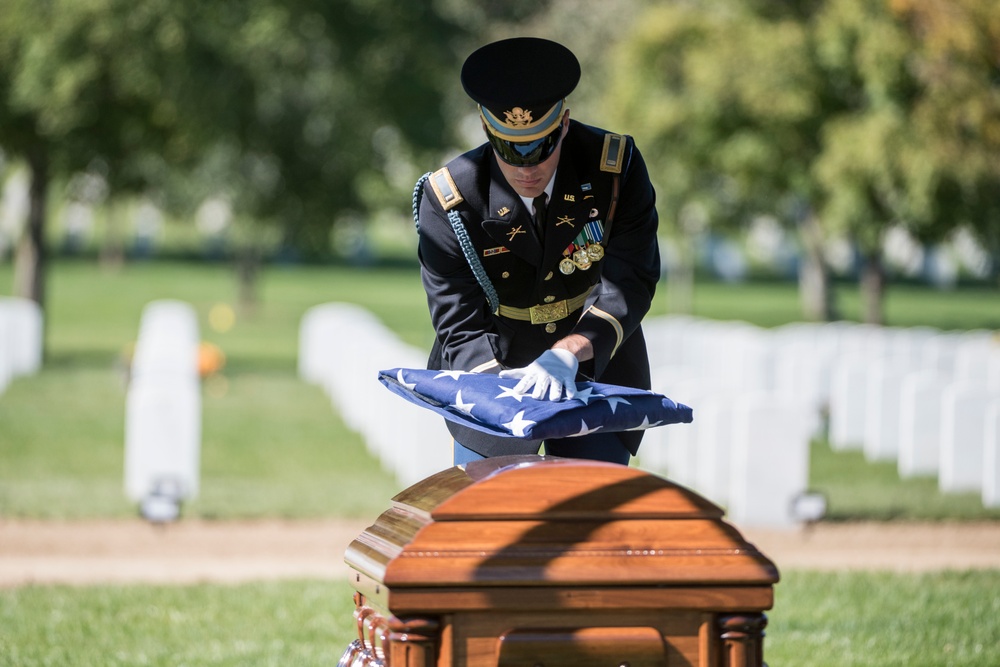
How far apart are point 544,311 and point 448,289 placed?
0.30 m

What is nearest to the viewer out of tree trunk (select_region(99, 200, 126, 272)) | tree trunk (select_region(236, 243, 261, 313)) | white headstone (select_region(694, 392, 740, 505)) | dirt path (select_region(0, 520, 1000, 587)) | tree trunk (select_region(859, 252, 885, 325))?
dirt path (select_region(0, 520, 1000, 587))

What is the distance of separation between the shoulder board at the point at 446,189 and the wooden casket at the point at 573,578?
3.82 ft

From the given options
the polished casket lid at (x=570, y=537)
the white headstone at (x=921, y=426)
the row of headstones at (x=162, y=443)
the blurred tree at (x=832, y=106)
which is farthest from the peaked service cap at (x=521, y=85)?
the blurred tree at (x=832, y=106)

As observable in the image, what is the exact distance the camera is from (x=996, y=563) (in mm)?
8211

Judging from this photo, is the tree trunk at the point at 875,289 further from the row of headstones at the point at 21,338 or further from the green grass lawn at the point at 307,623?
the green grass lawn at the point at 307,623

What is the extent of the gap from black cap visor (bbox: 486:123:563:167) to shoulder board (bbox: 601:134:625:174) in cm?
23

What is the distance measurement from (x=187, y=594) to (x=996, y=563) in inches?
191

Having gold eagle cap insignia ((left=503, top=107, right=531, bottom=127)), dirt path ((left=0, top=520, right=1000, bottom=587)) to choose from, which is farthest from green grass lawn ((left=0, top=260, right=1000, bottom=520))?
gold eagle cap insignia ((left=503, top=107, right=531, bottom=127))

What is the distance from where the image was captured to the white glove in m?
3.25

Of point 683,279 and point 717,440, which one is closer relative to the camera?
point 717,440

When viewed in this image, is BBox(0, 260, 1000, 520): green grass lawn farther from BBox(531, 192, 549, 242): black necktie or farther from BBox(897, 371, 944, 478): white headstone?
BBox(531, 192, 549, 242): black necktie

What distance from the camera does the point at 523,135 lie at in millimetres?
3568

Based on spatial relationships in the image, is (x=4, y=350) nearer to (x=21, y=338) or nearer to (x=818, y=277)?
(x=21, y=338)

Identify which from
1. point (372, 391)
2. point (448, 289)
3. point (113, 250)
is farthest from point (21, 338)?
point (113, 250)
